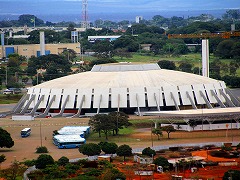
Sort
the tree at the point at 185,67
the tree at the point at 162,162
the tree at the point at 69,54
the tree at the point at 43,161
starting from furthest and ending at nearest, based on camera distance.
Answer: the tree at the point at 69,54 → the tree at the point at 185,67 → the tree at the point at 43,161 → the tree at the point at 162,162

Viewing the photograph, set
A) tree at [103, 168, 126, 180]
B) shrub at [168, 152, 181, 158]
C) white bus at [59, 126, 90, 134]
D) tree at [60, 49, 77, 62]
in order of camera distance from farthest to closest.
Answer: tree at [60, 49, 77, 62]
white bus at [59, 126, 90, 134]
shrub at [168, 152, 181, 158]
tree at [103, 168, 126, 180]

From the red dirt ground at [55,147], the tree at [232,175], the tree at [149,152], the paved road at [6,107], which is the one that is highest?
the tree at [232,175]

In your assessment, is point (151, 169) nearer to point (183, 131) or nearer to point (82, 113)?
point (183, 131)

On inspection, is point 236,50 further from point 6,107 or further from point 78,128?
point 78,128

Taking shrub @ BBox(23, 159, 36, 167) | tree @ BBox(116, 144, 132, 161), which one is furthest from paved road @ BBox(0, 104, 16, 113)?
shrub @ BBox(23, 159, 36, 167)

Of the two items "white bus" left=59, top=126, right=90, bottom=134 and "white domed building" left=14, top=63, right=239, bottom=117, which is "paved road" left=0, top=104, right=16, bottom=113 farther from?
"white bus" left=59, top=126, right=90, bottom=134

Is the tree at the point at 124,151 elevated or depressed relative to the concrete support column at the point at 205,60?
depressed

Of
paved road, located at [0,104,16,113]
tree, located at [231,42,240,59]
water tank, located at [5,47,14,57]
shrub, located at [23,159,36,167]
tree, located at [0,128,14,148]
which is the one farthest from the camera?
water tank, located at [5,47,14,57]

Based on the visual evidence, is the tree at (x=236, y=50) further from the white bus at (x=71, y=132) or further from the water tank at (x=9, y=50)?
the white bus at (x=71, y=132)

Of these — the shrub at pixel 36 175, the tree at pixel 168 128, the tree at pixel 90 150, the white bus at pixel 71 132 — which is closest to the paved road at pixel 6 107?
the white bus at pixel 71 132
